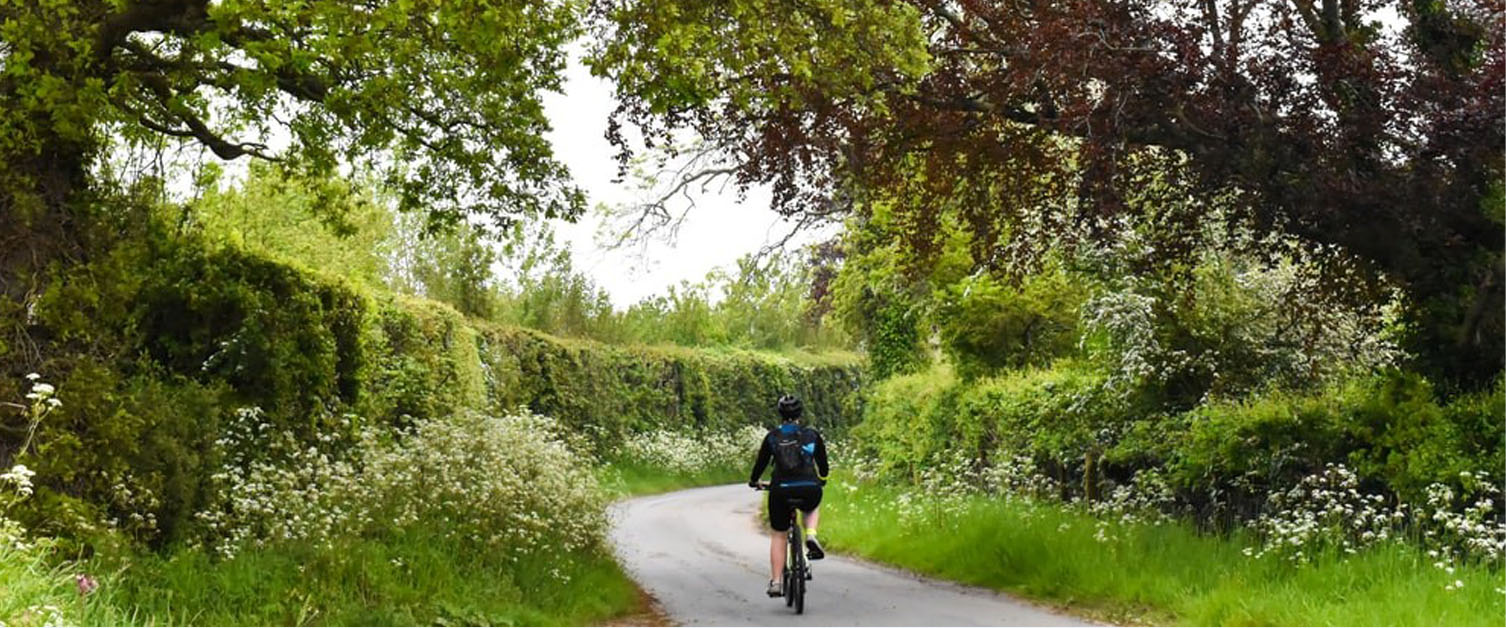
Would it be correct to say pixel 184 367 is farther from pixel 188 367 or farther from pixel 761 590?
pixel 761 590

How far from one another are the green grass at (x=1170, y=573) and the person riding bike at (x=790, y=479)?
2523 mm

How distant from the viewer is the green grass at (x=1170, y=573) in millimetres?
9250

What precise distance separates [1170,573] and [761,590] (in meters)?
4.29

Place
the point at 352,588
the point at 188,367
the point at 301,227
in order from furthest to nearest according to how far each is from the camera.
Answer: the point at 301,227, the point at 188,367, the point at 352,588

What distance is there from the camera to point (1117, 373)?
1522cm

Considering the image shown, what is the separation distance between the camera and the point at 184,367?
12.9 meters

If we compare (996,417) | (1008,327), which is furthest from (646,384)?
(996,417)

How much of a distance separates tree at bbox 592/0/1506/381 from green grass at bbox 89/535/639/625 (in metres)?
4.32

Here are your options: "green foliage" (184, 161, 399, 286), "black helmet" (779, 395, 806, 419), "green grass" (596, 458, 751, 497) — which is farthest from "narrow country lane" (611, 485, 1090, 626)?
"green grass" (596, 458, 751, 497)

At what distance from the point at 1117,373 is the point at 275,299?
372 inches

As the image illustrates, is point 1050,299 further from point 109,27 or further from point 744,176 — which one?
point 109,27

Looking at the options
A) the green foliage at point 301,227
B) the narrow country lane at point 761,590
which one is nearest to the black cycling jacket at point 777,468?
the narrow country lane at point 761,590

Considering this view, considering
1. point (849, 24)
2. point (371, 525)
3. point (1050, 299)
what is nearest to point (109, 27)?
point (371, 525)

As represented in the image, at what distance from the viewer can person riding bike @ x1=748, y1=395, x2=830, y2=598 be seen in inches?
458
